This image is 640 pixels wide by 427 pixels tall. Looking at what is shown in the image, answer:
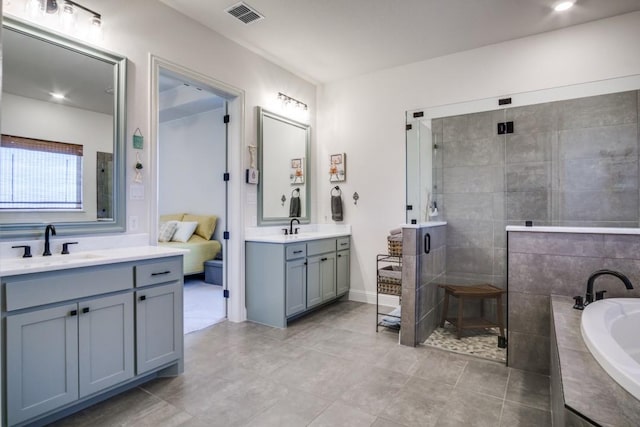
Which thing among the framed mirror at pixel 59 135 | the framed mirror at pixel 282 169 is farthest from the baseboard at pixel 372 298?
the framed mirror at pixel 59 135

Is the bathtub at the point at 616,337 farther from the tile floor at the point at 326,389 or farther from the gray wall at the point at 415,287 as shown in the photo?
the gray wall at the point at 415,287

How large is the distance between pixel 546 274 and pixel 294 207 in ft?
9.02

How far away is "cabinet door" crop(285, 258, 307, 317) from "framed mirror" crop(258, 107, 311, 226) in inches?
26.9

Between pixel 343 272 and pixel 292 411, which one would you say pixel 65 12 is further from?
pixel 343 272

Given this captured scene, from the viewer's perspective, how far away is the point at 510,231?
2578 millimetres

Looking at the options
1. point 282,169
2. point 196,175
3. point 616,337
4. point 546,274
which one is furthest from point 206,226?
point 616,337

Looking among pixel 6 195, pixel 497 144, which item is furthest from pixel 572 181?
pixel 6 195

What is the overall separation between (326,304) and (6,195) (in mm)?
3152

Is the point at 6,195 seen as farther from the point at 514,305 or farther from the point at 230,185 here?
the point at 514,305

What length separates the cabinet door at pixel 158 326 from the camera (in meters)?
2.12

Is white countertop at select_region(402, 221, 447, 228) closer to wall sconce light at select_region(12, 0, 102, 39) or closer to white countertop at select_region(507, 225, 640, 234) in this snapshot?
white countertop at select_region(507, 225, 640, 234)

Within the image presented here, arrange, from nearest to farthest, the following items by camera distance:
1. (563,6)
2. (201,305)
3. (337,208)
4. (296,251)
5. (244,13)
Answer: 1. (563,6)
2. (244,13)
3. (296,251)
4. (201,305)
5. (337,208)

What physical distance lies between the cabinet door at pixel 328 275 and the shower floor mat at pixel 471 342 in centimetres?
123

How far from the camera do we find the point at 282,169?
13.6ft
